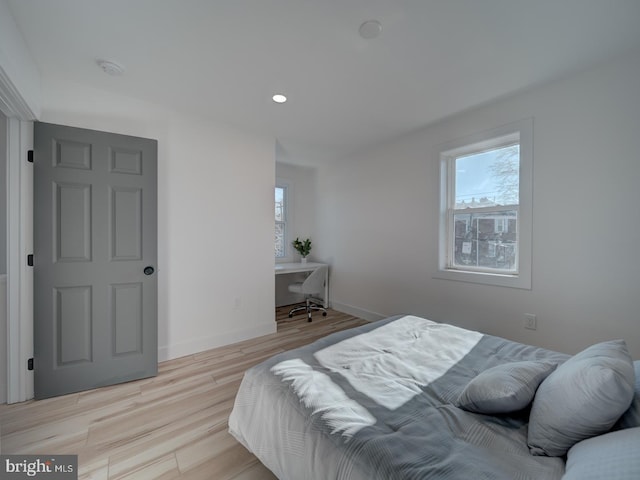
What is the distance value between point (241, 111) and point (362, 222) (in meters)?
2.12

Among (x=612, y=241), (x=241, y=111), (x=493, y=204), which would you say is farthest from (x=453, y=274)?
(x=241, y=111)

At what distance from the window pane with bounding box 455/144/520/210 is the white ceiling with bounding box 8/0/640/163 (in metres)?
0.54

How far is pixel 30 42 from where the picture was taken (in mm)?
1797

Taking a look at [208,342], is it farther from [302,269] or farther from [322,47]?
[322,47]

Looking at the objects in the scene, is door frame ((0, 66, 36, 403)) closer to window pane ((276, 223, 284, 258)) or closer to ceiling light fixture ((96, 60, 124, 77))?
ceiling light fixture ((96, 60, 124, 77))

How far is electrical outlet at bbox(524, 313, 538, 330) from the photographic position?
236 cm

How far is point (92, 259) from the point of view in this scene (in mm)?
2207

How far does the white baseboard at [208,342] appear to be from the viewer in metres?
2.72

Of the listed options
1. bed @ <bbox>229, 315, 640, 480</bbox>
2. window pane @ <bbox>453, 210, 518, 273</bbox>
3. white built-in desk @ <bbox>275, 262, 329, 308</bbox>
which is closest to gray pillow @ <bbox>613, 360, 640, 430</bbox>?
bed @ <bbox>229, 315, 640, 480</bbox>

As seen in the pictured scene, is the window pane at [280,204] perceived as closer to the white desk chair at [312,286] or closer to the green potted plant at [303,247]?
the green potted plant at [303,247]

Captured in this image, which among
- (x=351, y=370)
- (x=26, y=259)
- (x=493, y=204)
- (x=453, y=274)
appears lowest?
(x=351, y=370)

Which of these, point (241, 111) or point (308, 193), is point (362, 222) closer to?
point (308, 193)

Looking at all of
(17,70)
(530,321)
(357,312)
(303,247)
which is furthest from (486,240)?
(17,70)

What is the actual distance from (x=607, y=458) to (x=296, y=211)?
14.8 ft
